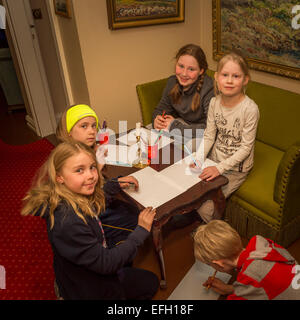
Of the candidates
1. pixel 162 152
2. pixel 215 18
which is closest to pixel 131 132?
pixel 162 152

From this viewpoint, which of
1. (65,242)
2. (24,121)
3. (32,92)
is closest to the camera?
(65,242)

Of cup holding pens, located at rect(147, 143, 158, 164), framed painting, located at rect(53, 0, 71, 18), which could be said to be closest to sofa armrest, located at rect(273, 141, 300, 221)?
cup holding pens, located at rect(147, 143, 158, 164)

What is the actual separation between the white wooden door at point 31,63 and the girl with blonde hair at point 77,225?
253 cm

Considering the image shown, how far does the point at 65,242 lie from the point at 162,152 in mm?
953

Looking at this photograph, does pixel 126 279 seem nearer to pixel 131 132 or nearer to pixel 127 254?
pixel 127 254

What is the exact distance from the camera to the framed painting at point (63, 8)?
258 centimetres

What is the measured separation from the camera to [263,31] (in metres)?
2.49

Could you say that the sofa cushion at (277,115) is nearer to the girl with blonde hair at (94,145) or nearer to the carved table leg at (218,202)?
the carved table leg at (218,202)

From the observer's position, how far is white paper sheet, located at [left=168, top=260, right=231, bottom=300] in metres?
1.77

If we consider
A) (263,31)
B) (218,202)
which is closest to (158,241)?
(218,202)

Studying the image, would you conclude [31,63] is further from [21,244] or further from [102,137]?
[21,244]

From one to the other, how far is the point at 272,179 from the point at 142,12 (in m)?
1.89

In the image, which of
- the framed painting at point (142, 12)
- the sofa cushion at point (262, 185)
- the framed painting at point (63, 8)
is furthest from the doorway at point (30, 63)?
the sofa cushion at point (262, 185)

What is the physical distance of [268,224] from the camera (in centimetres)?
191
